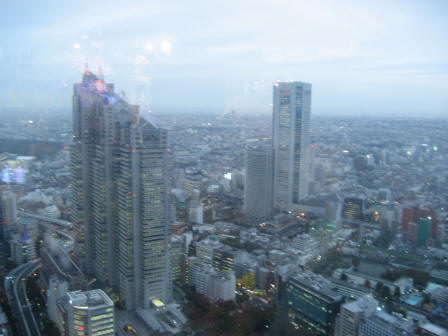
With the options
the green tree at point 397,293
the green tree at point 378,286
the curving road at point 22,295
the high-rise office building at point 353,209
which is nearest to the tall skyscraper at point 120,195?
the curving road at point 22,295

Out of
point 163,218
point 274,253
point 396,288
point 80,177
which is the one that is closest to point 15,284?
point 80,177

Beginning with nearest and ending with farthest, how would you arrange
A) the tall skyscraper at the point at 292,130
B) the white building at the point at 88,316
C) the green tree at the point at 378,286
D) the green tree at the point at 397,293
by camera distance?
1. the white building at the point at 88,316
2. the green tree at the point at 397,293
3. the green tree at the point at 378,286
4. the tall skyscraper at the point at 292,130

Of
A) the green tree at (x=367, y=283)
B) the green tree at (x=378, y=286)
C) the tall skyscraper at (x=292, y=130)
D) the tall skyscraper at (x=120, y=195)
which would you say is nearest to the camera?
the tall skyscraper at (x=120, y=195)

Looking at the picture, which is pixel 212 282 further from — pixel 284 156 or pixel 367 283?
pixel 284 156

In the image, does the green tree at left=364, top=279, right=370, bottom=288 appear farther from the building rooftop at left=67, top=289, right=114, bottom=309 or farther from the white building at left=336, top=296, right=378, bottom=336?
the building rooftop at left=67, top=289, right=114, bottom=309

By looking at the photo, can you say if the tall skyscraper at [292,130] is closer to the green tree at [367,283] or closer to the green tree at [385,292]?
the green tree at [367,283]

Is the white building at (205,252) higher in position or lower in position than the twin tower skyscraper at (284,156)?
lower
